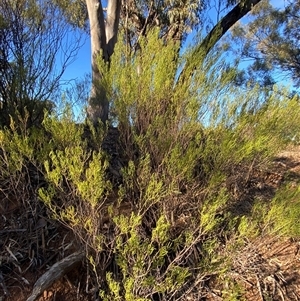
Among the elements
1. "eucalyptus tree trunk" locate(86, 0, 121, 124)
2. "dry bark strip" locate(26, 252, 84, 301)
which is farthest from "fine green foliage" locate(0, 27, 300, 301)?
"eucalyptus tree trunk" locate(86, 0, 121, 124)

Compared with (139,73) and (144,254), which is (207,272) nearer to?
(144,254)

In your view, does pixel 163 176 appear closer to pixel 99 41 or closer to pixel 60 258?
pixel 60 258

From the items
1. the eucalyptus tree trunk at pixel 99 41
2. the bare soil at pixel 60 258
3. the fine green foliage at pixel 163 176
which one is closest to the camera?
the fine green foliage at pixel 163 176

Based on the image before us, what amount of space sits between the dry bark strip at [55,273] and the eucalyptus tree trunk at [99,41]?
8.03ft

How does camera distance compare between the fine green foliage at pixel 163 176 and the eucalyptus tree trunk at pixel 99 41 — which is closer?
the fine green foliage at pixel 163 176

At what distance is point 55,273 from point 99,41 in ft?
12.8

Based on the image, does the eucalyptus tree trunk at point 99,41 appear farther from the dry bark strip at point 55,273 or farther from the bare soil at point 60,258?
→ the dry bark strip at point 55,273

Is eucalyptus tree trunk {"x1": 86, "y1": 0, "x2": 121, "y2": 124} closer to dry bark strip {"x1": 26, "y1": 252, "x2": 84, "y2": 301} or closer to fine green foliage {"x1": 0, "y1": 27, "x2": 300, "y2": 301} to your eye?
fine green foliage {"x1": 0, "y1": 27, "x2": 300, "y2": 301}

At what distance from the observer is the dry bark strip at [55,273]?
217 centimetres

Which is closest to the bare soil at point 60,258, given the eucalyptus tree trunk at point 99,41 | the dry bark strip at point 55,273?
the dry bark strip at point 55,273

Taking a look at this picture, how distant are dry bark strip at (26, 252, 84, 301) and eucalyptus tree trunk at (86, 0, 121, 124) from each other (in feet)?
8.03

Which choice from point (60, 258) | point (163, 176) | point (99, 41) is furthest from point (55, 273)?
point (99, 41)

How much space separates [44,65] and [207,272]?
335cm

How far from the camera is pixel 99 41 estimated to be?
5141 millimetres
